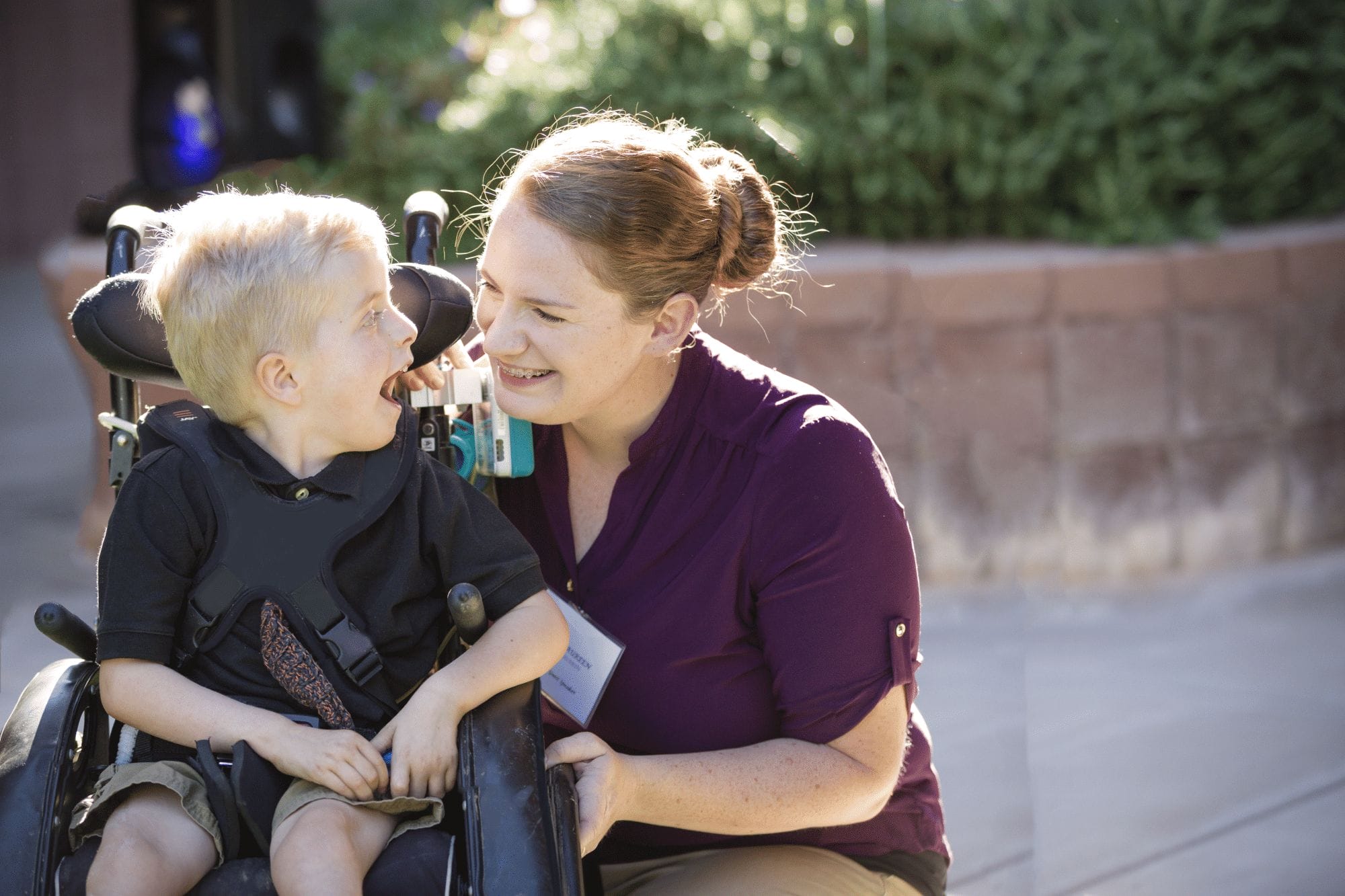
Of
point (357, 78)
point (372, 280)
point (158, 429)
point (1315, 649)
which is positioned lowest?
point (1315, 649)

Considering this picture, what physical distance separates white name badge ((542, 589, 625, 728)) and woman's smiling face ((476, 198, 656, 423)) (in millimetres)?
259

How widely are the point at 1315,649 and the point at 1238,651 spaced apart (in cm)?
20

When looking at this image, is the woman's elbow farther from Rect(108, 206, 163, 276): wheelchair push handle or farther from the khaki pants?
Rect(108, 206, 163, 276): wheelchair push handle

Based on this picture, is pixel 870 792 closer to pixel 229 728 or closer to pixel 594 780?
pixel 594 780

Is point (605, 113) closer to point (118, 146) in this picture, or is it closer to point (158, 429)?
point (158, 429)

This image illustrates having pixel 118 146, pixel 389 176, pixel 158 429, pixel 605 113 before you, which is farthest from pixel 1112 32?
pixel 118 146

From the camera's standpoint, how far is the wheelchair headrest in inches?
72.3

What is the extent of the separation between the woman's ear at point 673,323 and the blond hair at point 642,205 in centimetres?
1

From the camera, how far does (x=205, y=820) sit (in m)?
1.57

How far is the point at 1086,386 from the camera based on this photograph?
449 cm

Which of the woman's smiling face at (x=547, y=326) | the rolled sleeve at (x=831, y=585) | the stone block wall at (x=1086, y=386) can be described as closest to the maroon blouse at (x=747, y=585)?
the rolled sleeve at (x=831, y=585)

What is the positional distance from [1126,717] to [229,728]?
2752 mm

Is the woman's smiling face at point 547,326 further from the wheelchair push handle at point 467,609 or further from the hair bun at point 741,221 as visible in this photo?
the wheelchair push handle at point 467,609

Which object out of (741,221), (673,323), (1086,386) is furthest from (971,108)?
(673,323)
